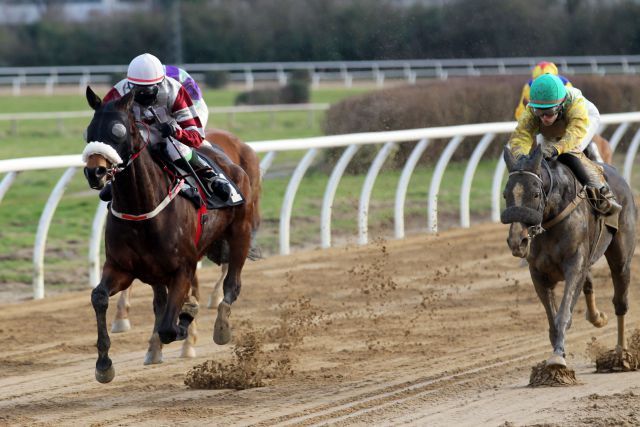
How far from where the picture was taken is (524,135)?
5.59 metres

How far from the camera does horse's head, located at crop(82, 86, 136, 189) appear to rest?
4648 mm

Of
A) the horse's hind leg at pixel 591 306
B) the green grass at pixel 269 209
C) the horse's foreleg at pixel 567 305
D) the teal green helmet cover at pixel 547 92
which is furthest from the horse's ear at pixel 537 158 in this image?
the green grass at pixel 269 209

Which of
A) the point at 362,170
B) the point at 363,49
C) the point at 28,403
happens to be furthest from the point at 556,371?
the point at 363,49

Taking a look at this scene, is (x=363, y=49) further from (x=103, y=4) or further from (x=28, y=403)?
(x=28, y=403)

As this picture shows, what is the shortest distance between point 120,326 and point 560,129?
262 cm

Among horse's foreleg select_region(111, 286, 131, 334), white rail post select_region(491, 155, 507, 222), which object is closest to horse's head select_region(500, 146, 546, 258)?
horse's foreleg select_region(111, 286, 131, 334)

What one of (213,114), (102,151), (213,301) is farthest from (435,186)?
(213,114)

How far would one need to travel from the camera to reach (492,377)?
5426 millimetres

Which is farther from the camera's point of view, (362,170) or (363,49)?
(363,49)

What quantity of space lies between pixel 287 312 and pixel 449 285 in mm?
2036

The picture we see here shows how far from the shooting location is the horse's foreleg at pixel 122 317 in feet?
22.0

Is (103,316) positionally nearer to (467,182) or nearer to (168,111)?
(168,111)

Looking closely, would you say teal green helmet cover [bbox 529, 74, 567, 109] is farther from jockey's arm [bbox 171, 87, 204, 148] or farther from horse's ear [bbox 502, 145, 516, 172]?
jockey's arm [bbox 171, 87, 204, 148]

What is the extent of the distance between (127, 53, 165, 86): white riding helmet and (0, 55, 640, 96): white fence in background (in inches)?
835
